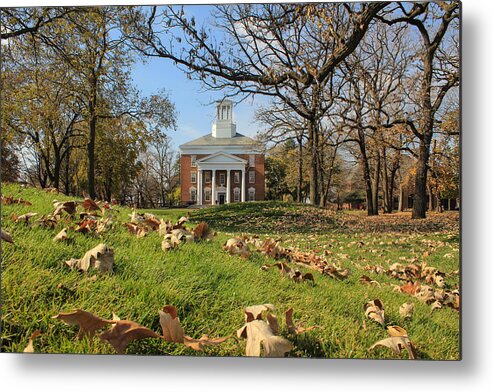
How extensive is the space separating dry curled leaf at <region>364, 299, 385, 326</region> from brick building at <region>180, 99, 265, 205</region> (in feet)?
2.64

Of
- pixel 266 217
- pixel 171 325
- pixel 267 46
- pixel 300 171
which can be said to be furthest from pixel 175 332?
pixel 267 46

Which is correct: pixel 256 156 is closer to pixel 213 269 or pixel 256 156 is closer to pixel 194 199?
pixel 194 199

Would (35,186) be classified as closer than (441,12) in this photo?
No

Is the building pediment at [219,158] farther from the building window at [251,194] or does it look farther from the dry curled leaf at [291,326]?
the dry curled leaf at [291,326]

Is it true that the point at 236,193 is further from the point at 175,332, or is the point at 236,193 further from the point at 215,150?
the point at 175,332

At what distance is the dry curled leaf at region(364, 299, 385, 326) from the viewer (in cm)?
192

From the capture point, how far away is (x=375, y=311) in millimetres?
1943

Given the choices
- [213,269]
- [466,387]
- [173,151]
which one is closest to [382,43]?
[173,151]

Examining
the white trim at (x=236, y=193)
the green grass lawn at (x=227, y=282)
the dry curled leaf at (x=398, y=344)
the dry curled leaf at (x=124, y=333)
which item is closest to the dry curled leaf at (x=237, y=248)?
the green grass lawn at (x=227, y=282)

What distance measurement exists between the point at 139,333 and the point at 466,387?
159cm

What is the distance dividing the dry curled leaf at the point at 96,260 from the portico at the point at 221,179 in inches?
23.3

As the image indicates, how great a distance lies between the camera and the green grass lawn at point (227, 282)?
1.78 m

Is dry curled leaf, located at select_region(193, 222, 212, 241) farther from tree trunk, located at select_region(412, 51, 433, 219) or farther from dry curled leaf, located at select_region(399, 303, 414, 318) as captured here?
tree trunk, located at select_region(412, 51, 433, 219)

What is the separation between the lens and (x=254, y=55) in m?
2.29
